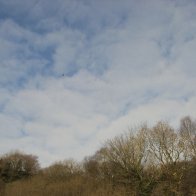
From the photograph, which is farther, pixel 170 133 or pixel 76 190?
pixel 170 133

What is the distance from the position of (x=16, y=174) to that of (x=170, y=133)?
80.8ft

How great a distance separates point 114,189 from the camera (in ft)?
119

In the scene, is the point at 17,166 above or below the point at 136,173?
above

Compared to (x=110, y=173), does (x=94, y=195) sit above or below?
below

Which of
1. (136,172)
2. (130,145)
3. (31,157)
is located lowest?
(136,172)

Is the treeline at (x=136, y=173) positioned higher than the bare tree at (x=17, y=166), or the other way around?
the bare tree at (x=17, y=166)

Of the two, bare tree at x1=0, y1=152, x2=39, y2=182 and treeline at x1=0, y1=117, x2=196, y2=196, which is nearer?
treeline at x1=0, y1=117, x2=196, y2=196

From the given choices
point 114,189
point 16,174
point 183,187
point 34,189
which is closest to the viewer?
point 114,189

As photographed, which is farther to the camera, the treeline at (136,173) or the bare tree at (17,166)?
the bare tree at (17,166)

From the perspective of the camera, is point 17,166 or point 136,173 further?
point 17,166

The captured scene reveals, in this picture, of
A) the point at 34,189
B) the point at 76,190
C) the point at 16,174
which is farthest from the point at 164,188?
the point at 16,174

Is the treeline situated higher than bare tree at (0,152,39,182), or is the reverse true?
bare tree at (0,152,39,182)

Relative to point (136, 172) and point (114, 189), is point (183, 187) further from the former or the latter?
point (114, 189)

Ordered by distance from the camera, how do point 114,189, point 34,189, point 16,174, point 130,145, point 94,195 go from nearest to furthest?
point 94,195 < point 114,189 < point 34,189 < point 130,145 < point 16,174
